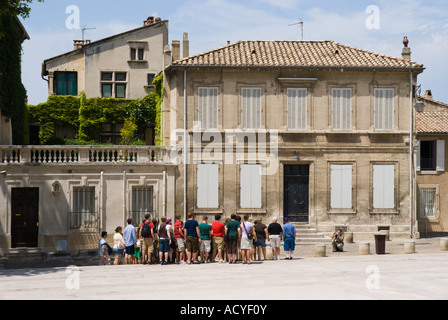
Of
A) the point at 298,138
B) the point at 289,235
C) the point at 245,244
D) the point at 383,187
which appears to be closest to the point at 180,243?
the point at 245,244

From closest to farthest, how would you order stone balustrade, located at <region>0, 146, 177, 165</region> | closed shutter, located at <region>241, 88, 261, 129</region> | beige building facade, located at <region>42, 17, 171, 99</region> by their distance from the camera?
stone balustrade, located at <region>0, 146, 177, 165</region>
closed shutter, located at <region>241, 88, 261, 129</region>
beige building facade, located at <region>42, 17, 171, 99</region>

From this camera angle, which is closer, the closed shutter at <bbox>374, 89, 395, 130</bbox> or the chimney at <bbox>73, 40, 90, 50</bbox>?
the closed shutter at <bbox>374, 89, 395, 130</bbox>

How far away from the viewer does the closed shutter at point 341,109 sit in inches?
1221

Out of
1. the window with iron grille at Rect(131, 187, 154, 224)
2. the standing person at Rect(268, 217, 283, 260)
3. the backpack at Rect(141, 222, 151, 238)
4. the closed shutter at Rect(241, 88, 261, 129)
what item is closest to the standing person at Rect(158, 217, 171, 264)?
the backpack at Rect(141, 222, 151, 238)

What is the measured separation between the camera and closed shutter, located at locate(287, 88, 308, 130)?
30.9m

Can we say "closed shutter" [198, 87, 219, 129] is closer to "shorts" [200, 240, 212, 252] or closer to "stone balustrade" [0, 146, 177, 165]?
"stone balustrade" [0, 146, 177, 165]

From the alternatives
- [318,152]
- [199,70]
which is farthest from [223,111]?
[318,152]

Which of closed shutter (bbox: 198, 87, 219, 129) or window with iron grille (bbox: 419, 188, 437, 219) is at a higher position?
closed shutter (bbox: 198, 87, 219, 129)

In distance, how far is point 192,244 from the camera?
72.5 feet

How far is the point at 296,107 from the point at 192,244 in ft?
36.2

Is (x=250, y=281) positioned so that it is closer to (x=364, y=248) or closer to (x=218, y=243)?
(x=218, y=243)

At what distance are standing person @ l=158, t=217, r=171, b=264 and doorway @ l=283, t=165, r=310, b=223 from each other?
9924 mm

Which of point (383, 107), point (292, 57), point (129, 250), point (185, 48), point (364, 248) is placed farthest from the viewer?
point (185, 48)

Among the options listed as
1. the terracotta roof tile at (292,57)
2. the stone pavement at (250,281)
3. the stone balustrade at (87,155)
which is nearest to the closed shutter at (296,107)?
the terracotta roof tile at (292,57)
